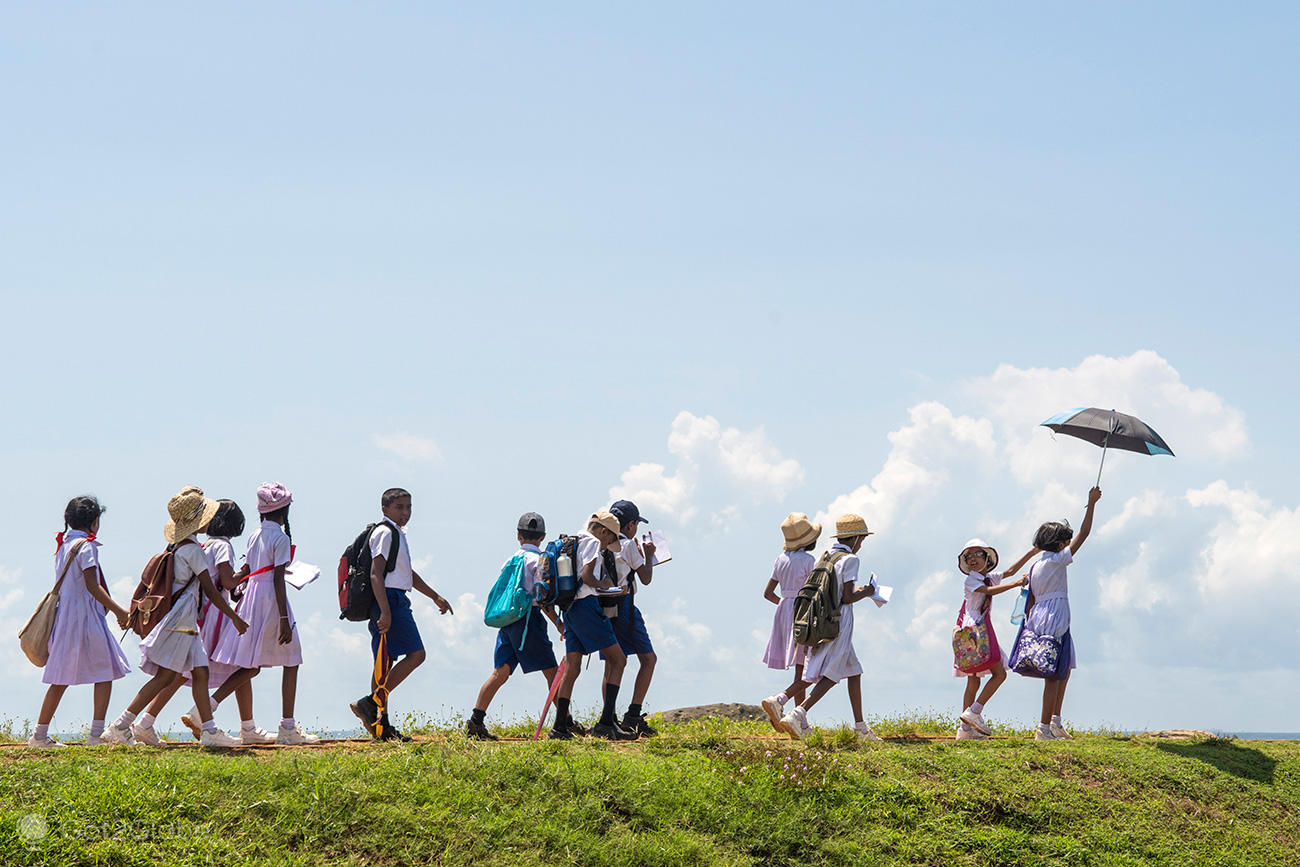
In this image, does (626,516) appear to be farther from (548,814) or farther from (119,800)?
(119,800)

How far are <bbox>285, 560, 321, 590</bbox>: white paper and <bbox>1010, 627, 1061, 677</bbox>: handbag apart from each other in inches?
293

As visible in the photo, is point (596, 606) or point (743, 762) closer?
point (743, 762)

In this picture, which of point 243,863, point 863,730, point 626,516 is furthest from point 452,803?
point 863,730

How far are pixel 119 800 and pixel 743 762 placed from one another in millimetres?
4896

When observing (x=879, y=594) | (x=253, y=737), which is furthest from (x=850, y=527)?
(x=253, y=737)

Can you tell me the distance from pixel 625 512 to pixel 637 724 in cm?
207

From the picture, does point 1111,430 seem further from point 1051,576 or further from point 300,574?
point 300,574

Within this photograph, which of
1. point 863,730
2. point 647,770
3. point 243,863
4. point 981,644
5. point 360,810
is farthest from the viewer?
point 981,644

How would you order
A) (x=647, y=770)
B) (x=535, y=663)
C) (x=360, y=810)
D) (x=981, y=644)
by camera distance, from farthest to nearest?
(x=981, y=644) < (x=535, y=663) < (x=647, y=770) < (x=360, y=810)

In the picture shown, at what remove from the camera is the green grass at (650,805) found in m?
7.99

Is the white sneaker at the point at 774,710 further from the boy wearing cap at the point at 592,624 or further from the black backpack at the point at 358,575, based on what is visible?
the black backpack at the point at 358,575

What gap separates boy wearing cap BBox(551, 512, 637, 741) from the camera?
11.3 m

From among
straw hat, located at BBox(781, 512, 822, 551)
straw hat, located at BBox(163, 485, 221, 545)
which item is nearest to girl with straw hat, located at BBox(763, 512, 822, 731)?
straw hat, located at BBox(781, 512, 822, 551)

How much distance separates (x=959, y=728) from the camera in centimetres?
1328
